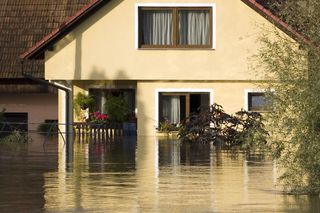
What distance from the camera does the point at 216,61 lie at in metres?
37.3

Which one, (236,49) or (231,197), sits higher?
(236,49)

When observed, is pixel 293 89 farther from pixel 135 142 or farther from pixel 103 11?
pixel 103 11

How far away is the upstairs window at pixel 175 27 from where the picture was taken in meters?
37.5

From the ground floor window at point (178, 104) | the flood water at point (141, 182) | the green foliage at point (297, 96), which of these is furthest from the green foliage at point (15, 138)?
the green foliage at point (297, 96)

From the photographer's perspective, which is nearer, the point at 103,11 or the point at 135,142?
the point at 135,142

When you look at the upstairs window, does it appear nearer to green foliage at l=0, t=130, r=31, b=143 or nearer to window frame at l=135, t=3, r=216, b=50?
window frame at l=135, t=3, r=216, b=50

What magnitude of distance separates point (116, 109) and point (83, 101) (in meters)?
1.30

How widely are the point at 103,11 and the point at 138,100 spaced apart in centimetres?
349

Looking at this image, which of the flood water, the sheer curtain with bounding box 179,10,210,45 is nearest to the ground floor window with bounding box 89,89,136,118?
the sheer curtain with bounding box 179,10,210,45

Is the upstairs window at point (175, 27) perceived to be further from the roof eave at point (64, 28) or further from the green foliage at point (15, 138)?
the green foliage at point (15, 138)

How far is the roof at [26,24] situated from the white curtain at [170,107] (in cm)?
540

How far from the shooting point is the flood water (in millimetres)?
15945

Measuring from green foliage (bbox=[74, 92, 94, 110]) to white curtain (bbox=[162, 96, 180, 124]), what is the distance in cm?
279

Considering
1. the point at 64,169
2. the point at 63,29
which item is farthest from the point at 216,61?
the point at 64,169
